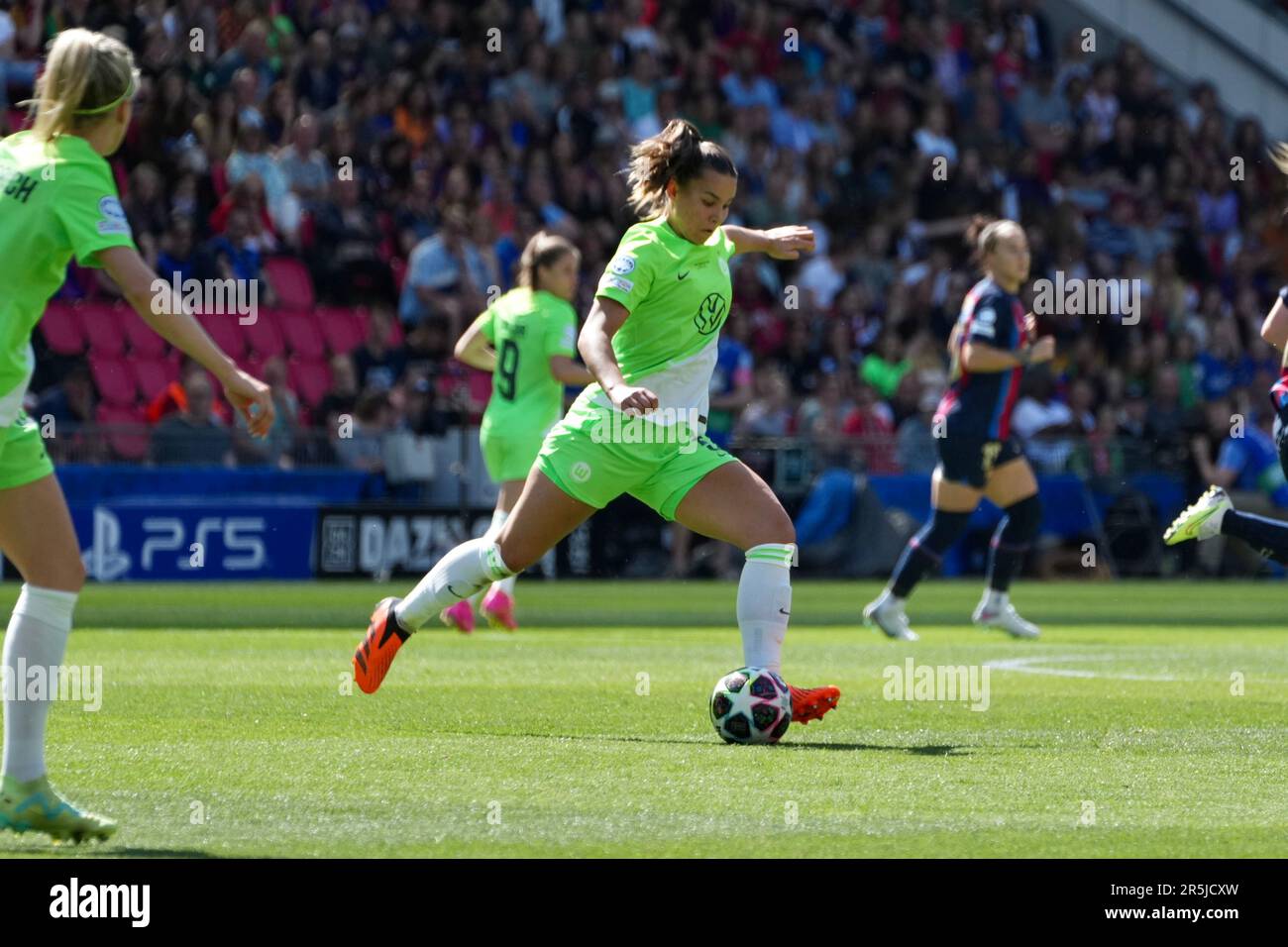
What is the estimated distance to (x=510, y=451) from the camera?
1441 cm

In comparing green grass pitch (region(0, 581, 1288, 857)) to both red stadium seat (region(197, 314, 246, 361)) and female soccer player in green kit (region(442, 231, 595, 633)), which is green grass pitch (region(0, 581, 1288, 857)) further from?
red stadium seat (region(197, 314, 246, 361))

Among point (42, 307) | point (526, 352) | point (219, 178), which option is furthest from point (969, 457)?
point (219, 178)

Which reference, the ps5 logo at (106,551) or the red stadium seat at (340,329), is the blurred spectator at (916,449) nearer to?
the red stadium seat at (340,329)

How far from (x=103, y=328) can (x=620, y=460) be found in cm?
1386

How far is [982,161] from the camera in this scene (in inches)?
1136

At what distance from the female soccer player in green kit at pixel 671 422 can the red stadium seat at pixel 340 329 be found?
1423cm

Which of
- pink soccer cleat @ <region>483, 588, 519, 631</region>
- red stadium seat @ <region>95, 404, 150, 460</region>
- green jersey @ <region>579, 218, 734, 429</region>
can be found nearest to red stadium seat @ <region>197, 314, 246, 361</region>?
red stadium seat @ <region>95, 404, 150, 460</region>

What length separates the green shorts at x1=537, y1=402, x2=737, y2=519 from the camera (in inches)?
333

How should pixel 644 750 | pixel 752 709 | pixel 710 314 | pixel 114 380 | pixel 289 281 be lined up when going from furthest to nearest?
pixel 289 281 < pixel 114 380 < pixel 710 314 < pixel 752 709 < pixel 644 750

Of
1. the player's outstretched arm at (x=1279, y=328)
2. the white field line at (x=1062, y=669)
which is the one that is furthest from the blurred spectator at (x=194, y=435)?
the player's outstretched arm at (x=1279, y=328)

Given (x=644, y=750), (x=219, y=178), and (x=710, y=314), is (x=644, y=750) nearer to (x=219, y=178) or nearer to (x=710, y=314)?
(x=710, y=314)

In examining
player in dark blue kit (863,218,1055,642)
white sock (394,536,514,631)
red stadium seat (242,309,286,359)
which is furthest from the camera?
red stadium seat (242,309,286,359)

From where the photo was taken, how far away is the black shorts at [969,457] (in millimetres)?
14414
